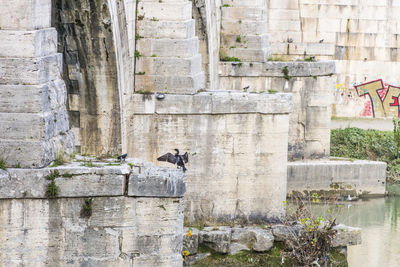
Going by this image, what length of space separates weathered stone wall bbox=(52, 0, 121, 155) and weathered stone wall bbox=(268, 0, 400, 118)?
38.3 ft

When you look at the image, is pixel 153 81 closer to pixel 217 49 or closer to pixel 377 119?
pixel 217 49

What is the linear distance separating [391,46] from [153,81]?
1278cm

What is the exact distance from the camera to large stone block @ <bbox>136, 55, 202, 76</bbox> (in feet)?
37.9

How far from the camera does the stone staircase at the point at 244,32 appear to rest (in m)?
17.4

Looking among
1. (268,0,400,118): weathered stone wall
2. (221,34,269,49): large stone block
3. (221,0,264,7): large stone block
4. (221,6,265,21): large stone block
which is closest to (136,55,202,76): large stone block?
(221,34,269,49): large stone block

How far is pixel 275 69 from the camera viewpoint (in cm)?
1725

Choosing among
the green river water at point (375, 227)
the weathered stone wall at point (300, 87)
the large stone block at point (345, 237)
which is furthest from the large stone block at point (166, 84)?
the weathered stone wall at point (300, 87)

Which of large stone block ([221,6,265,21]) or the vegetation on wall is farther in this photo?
the vegetation on wall

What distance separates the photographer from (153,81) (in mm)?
11578

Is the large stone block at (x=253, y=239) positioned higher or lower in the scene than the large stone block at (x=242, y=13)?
lower

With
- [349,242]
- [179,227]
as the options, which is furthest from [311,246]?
[179,227]

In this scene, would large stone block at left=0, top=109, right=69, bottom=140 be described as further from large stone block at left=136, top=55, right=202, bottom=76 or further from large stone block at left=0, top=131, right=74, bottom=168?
large stone block at left=136, top=55, right=202, bottom=76

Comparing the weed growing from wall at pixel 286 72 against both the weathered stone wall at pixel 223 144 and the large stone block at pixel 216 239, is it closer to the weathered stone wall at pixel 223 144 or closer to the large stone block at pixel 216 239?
the weathered stone wall at pixel 223 144

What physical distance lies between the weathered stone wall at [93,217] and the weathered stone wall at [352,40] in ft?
50.2
